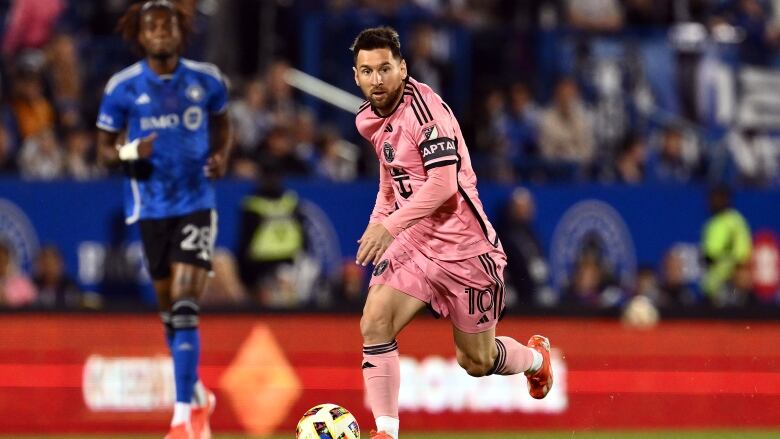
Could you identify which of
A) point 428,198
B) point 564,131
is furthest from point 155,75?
point 564,131

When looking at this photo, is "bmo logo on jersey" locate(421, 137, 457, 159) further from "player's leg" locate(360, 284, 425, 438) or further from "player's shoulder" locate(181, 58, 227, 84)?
"player's shoulder" locate(181, 58, 227, 84)

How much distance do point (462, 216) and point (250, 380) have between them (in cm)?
475

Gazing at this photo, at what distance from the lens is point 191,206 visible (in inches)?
417

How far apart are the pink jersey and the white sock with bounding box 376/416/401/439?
901 mm

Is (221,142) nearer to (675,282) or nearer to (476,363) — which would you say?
(476,363)

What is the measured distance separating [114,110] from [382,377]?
317 centimetres

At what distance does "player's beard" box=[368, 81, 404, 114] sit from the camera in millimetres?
8383

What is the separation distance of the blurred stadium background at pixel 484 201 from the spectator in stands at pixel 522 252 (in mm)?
26

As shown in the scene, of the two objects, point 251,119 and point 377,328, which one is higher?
point 251,119

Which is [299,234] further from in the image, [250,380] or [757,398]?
[757,398]

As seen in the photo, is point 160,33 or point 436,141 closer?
point 436,141

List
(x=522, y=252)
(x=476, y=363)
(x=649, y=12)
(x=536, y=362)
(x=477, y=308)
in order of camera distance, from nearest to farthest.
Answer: (x=477, y=308), (x=476, y=363), (x=536, y=362), (x=522, y=252), (x=649, y=12)

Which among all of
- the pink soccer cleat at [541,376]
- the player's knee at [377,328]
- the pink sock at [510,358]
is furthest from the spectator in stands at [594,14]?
the player's knee at [377,328]

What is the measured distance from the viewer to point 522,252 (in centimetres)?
1562
